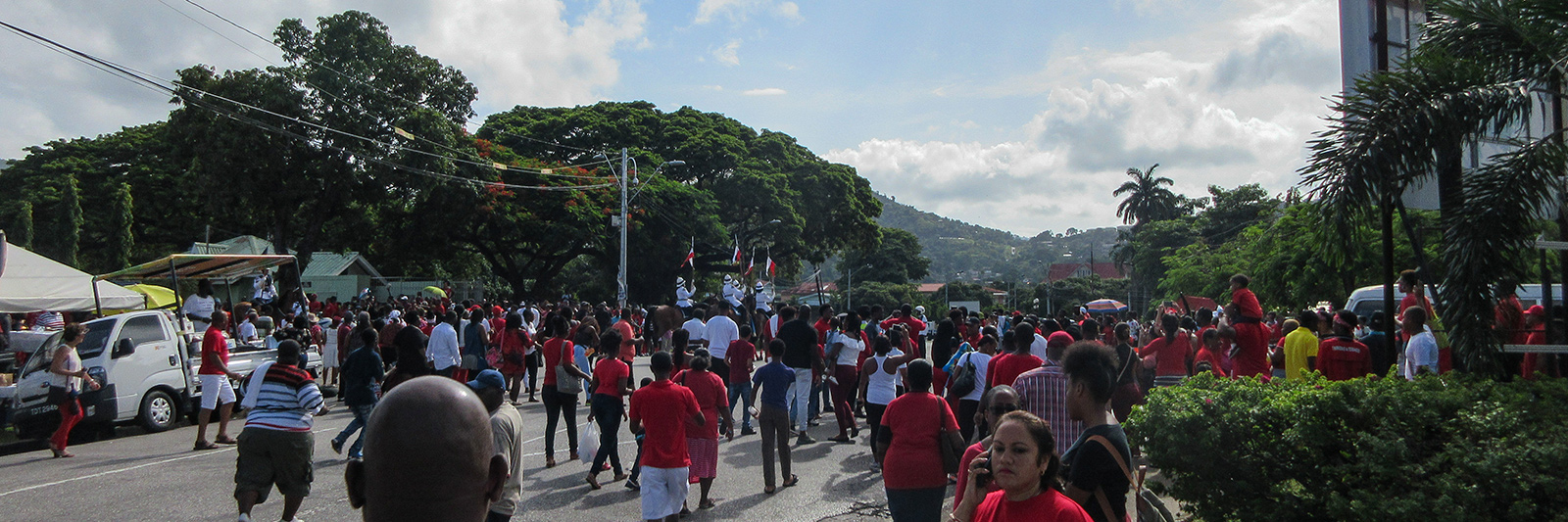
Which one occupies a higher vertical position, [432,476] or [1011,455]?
[432,476]

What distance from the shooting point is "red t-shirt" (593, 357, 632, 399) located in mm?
8547

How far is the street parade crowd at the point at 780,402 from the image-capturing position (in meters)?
1.95

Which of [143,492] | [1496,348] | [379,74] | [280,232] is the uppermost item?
[379,74]

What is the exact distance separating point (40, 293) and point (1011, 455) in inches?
799

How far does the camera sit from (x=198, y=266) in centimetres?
1738

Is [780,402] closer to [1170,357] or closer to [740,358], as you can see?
[740,358]

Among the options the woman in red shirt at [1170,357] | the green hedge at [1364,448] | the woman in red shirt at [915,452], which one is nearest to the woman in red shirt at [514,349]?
the woman in red shirt at [1170,357]

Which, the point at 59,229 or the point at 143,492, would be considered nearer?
the point at 143,492

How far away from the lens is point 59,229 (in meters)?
32.9

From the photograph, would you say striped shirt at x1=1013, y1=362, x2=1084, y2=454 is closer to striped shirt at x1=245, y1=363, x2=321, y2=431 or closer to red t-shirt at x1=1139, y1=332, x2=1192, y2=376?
striped shirt at x1=245, y1=363, x2=321, y2=431

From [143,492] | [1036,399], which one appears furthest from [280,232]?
[1036,399]

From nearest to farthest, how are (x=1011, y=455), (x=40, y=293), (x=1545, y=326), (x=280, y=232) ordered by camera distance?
(x=1011, y=455), (x=1545, y=326), (x=40, y=293), (x=280, y=232)

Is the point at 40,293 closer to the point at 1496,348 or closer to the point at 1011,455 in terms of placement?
the point at 1011,455

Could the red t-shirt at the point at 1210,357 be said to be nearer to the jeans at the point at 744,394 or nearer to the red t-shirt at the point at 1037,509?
the jeans at the point at 744,394
